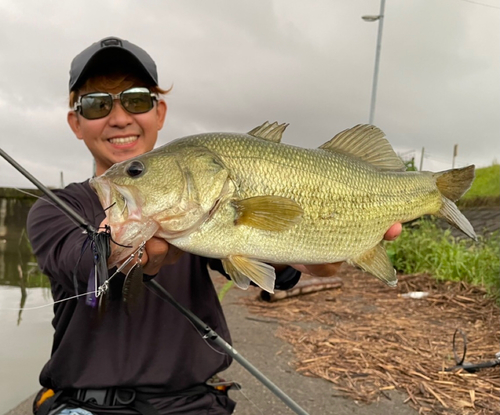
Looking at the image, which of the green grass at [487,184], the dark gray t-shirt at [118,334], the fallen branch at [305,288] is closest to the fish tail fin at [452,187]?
the dark gray t-shirt at [118,334]

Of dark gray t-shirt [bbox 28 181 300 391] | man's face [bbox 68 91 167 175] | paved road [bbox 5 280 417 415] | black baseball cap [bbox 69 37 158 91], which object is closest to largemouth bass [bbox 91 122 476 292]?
dark gray t-shirt [bbox 28 181 300 391]

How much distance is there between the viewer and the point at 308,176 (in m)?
1.83

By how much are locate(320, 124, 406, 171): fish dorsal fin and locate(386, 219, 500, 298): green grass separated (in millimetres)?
4049

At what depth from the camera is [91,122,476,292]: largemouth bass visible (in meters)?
1.58

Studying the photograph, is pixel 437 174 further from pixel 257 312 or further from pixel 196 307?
pixel 257 312

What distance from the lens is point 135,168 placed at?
161cm

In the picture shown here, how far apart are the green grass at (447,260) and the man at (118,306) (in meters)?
4.57

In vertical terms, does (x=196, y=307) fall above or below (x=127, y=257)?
below

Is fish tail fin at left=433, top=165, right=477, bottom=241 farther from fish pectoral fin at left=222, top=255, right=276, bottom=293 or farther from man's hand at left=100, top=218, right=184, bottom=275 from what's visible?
man's hand at left=100, top=218, right=184, bottom=275

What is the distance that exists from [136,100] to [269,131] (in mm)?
1048

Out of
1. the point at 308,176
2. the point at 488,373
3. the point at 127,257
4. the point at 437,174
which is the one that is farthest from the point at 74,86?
the point at 488,373

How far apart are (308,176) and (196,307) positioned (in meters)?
1.19

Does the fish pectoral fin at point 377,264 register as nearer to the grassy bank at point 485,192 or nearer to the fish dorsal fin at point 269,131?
the fish dorsal fin at point 269,131

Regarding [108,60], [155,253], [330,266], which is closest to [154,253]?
[155,253]
